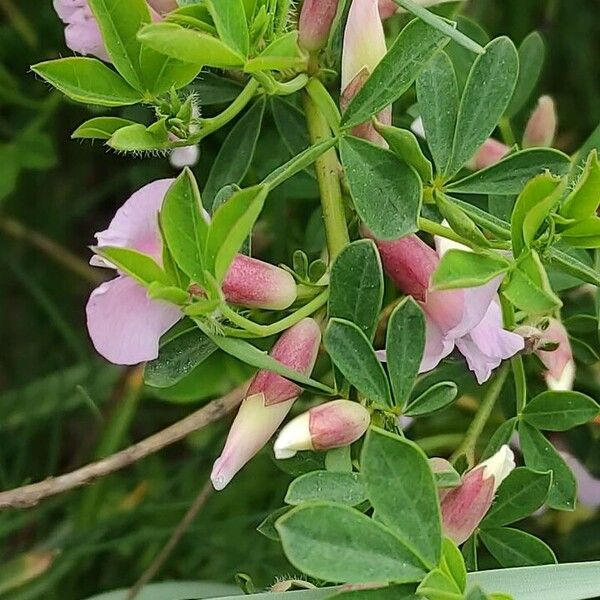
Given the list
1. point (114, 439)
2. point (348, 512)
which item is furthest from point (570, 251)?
point (114, 439)

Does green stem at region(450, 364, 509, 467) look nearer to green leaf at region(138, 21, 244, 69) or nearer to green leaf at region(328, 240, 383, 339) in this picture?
green leaf at region(328, 240, 383, 339)

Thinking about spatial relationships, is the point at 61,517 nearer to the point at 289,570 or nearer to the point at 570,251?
the point at 289,570

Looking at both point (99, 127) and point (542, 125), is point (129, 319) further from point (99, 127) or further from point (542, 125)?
point (542, 125)

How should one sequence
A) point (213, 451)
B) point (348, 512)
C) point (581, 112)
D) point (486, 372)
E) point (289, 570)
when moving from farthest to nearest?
point (581, 112) → point (213, 451) → point (289, 570) → point (486, 372) → point (348, 512)

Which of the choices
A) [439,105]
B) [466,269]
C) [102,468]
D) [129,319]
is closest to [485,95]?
[439,105]

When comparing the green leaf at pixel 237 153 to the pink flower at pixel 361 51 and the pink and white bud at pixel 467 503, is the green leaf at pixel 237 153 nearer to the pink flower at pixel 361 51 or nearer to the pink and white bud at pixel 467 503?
the pink flower at pixel 361 51

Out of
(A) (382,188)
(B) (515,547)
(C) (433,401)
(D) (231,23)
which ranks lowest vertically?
(B) (515,547)
